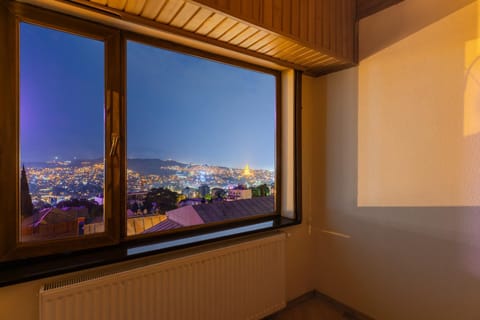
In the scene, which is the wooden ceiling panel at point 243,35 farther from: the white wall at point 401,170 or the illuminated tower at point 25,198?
the illuminated tower at point 25,198

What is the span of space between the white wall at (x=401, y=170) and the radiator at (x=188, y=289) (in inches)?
26.2

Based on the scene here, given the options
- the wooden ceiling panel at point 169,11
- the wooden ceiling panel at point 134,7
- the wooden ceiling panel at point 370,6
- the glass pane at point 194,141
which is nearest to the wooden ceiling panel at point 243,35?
the glass pane at point 194,141

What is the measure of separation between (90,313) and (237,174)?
4.40 feet

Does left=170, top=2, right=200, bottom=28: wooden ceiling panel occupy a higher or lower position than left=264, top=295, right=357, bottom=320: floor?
Result: higher

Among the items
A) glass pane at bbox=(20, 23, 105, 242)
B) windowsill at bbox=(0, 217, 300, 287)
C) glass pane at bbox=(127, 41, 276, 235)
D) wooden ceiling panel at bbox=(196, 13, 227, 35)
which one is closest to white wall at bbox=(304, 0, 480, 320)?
glass pane at bbox=(127, 41, 276, 235)

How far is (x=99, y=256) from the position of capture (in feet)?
4.31

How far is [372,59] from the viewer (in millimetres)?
1947

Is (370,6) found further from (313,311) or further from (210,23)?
(313,311)

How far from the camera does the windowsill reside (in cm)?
112

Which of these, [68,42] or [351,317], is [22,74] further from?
[351,317]

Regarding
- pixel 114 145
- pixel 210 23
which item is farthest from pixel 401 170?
pixel 114 145

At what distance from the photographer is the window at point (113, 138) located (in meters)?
1.23

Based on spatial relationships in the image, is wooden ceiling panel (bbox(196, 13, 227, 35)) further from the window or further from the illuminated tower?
the illuminated tower

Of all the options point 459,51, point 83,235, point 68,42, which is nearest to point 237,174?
point 83,235
